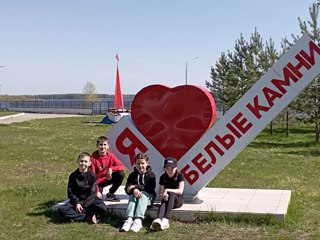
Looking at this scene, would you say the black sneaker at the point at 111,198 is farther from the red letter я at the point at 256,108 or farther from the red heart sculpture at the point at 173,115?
the red letter я at the point at 256,108

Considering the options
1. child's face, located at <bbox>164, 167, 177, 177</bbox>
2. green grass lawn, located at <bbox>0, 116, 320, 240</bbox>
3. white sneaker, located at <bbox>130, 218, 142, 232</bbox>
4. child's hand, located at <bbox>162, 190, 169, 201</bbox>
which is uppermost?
child's face, located at <bbox>164, 167, 177, 177</bbox>

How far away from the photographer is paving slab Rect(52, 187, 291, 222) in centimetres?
719

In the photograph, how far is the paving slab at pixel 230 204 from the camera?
7.19 m

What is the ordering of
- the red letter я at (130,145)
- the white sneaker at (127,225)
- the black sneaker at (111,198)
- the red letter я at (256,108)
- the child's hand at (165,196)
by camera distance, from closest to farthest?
1. the white sneaker at (127,225)
2. the child's hand at (165,196)
3. the red letter я at (256,108)
4. the black sneaker at (111,198)
5. the red letter я at (130,145)

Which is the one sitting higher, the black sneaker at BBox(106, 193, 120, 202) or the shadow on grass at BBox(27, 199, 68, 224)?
the black sneaker at BBox(106, 193, 120, 202)

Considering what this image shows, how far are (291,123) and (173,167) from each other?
2172cm

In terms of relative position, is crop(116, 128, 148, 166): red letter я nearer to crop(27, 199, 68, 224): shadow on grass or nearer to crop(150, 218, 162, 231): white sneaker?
crop(27, 199, 68, 224): shadow on grass

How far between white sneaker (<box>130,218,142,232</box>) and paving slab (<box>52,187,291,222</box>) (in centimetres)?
45

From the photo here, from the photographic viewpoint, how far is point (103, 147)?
7.78m

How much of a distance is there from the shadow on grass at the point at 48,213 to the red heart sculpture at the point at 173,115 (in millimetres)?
1916

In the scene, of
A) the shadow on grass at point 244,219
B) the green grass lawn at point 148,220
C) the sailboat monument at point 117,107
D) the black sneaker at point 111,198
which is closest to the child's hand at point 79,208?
the green grass lawn at point 148,220

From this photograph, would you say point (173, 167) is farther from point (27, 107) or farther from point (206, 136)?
point (27, 107)

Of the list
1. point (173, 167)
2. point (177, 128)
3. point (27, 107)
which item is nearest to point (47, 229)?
point (173, 167)

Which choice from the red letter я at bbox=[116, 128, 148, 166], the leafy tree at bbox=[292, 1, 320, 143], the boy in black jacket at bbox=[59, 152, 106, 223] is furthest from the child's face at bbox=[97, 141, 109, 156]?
the leafy tree at bbox=[292, 1, 320, 143]
